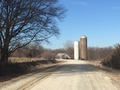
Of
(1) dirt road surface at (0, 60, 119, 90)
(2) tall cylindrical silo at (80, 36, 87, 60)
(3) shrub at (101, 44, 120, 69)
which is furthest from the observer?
(2) tall cylindrical silo at (80, 36, 87, 60)

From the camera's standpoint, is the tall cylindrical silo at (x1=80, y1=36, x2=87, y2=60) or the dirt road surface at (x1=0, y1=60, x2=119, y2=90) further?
the tall cylindrical silo at (x1=80, y1=36, x2=87, y2=60)

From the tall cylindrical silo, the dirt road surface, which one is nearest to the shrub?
the dirt road surface

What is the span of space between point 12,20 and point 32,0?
3223mm

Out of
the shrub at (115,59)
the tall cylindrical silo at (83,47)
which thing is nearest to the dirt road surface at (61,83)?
the shrub at (115,59)

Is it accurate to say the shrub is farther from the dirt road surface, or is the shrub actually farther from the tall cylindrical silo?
the tall cylindrical silo

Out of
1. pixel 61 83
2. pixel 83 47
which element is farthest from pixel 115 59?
pixel 83 47

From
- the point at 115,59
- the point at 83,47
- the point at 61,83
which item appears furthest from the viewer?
the point at 83,47

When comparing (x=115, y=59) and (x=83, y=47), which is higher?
(x=83, y=47)

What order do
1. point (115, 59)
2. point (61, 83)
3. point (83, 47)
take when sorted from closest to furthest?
point (61, 83) → point (115, 59) → point (83, 47)

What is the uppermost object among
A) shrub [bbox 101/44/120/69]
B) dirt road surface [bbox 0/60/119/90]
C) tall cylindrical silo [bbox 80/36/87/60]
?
tall cylindrical silo [bbox 80/36/87/60]

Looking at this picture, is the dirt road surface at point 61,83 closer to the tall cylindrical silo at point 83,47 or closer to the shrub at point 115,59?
the shrub at point 115,59

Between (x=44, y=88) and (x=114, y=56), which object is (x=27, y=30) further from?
(x=44, y=88)

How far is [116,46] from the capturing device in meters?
47.9

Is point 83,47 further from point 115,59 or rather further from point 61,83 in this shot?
point 61,83
